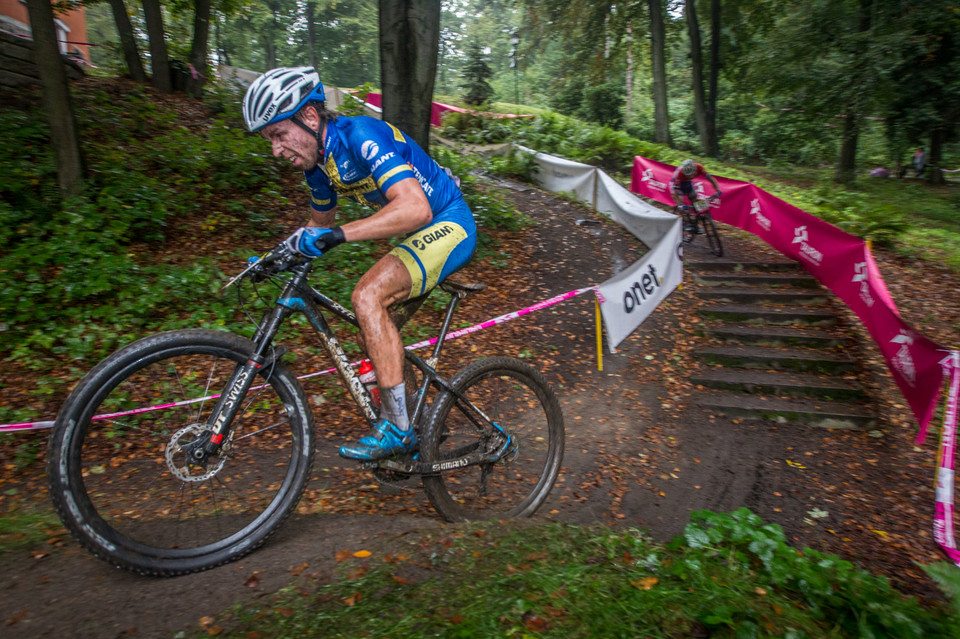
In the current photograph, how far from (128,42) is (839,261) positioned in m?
16.6

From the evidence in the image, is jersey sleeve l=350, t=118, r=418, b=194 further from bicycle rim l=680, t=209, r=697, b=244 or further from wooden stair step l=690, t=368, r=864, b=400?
bicycle rim l=680, t=209, r=697, b=244

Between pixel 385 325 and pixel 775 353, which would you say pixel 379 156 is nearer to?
pixel 385 325

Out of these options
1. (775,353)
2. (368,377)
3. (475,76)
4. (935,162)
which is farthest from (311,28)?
(368,377)

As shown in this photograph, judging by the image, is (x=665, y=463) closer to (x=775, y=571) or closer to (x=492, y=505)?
(x=492, y=505)

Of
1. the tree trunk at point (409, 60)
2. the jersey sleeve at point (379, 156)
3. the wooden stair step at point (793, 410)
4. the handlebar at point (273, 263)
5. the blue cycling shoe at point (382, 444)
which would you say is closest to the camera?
the handlebar at point (273, 263)

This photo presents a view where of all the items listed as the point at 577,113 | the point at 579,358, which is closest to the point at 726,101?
the point at 577,113

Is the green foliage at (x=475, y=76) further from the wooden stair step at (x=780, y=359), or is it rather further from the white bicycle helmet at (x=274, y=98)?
the white bicycle helmet at (x=274, y=98)

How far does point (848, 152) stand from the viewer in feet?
69.2

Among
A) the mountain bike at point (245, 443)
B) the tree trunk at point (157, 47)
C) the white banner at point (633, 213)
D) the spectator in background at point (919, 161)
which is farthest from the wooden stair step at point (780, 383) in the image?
the spectator in background at point (919, 161)

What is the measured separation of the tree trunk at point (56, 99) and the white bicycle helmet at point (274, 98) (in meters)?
5.47

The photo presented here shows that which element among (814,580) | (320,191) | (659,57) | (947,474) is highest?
(659,57)

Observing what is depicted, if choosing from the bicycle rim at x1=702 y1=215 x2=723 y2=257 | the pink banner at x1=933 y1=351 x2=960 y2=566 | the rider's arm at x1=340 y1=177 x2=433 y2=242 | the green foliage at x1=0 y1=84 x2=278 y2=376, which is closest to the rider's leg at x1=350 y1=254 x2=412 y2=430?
the rider's arm at x1=340 y1=177 x2=433 y2=242

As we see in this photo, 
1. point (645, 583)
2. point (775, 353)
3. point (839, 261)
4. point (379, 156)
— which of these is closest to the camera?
point (645, 583)

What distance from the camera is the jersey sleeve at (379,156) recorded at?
2.94 meters
